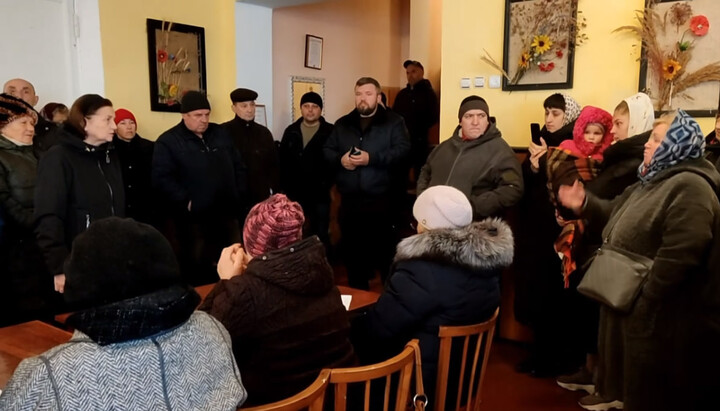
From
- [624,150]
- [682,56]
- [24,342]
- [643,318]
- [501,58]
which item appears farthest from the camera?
[501,58]

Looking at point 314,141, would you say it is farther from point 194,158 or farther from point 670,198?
point 670,198

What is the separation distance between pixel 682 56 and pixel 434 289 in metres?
2.28

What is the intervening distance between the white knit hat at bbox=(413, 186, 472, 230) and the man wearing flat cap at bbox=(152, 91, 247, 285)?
206 cm

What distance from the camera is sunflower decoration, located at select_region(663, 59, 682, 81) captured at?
3109mm

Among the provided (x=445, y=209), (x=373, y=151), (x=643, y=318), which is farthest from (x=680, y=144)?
(x=373, y=151)

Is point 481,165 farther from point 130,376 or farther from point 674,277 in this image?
point 130,376

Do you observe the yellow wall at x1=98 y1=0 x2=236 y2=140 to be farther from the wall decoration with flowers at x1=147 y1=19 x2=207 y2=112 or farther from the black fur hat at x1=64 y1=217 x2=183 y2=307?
the black fur hat at x1=64 y1=217 x2=183 y2=307

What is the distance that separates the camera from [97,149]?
2754 millimetres

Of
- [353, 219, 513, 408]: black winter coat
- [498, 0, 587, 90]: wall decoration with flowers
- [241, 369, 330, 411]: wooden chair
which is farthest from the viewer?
[498, 0, 587, 90]: wall decoration with flowers

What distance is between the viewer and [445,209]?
1951 millimetres

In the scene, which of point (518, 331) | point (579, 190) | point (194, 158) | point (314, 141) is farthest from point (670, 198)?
point (314, 141)

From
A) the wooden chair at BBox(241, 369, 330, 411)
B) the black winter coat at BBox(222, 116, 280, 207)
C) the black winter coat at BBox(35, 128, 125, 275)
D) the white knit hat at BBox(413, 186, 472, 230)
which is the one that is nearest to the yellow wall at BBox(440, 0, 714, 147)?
the black winter coat at BBox(222, 116, 280, 207)

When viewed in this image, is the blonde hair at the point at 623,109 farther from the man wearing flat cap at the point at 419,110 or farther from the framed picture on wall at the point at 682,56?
the man wearing flat cap at the point at 419,110

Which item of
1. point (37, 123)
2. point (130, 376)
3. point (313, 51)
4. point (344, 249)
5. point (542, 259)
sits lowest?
point (344, 249)
